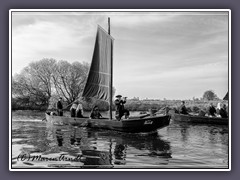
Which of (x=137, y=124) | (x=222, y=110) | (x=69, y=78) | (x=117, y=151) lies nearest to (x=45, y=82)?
(x=69, y=78)

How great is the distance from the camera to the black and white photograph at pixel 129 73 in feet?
22.0

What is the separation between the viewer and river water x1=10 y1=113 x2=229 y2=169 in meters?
6.54

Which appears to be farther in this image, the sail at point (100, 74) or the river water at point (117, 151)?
the sail at point (100, 74)

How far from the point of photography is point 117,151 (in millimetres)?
7355

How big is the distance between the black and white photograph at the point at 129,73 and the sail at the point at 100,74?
754 millimetres

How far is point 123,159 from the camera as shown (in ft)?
22.0

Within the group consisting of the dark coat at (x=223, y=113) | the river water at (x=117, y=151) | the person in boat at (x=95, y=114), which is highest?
the dark coat at (x=223, y=113)

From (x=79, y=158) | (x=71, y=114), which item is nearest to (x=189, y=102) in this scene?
(x=79, y=158)

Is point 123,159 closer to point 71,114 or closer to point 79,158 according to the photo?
point 79,158

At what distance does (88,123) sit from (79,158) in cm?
411

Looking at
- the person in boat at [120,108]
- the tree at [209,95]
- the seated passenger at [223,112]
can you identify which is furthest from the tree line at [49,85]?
the seated passenger at [223,112]

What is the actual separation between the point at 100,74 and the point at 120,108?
5.31ft

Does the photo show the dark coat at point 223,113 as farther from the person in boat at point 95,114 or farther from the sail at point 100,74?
the person in boat at point 95,114

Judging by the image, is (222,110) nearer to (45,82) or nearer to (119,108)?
(119,108)
